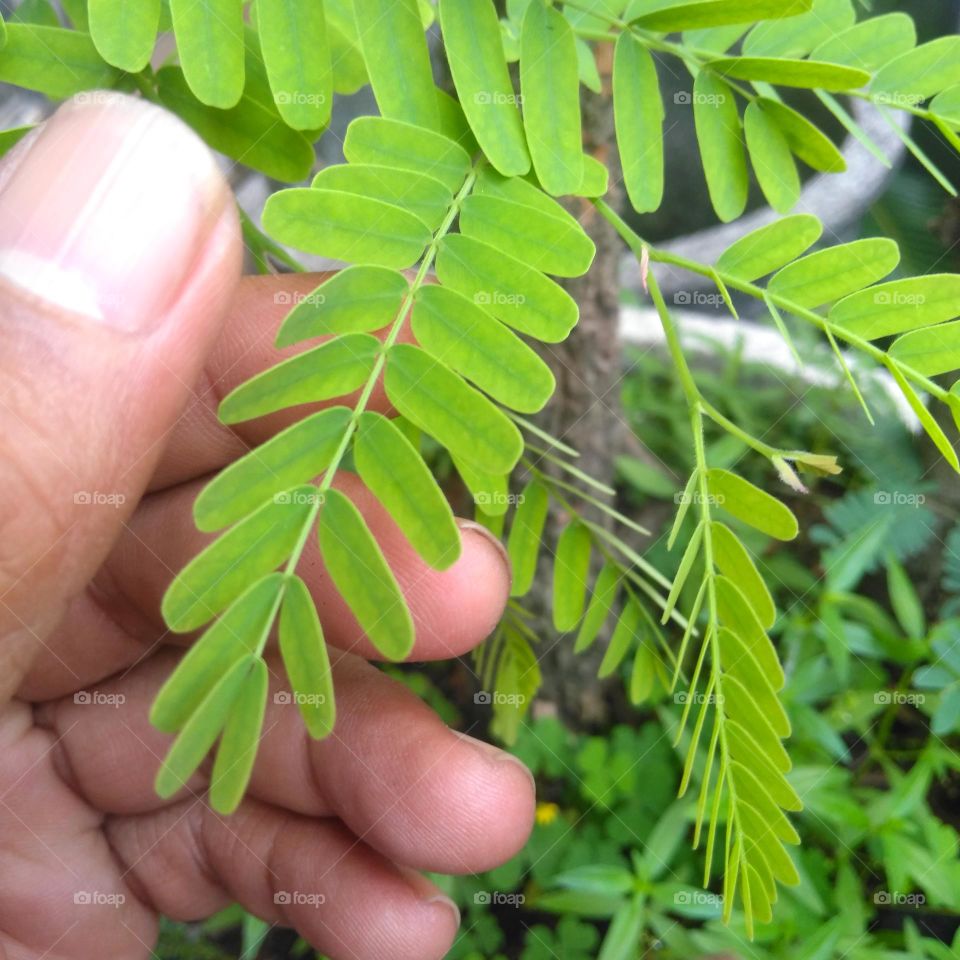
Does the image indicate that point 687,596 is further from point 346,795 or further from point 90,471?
point 90,471

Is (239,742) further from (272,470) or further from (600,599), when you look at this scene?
(600,599)

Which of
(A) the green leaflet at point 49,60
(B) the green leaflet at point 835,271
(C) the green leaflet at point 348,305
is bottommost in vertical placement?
(B) the green leaflet at point 835,271

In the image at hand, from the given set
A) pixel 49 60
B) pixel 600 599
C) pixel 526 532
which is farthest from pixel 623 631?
pixel 49 60

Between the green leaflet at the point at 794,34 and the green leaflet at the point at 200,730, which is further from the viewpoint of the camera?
the green leaflet at the point at 794,34

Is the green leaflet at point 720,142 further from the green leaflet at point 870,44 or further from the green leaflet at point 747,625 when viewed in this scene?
the green leaflet at point 747,625

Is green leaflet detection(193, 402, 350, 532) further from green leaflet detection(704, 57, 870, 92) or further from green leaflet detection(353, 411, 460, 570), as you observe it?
green leaflet detection(704, 57, 870, 92)

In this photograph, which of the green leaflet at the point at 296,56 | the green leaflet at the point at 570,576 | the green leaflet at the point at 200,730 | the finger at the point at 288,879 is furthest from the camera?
the finger at the point at 288,879

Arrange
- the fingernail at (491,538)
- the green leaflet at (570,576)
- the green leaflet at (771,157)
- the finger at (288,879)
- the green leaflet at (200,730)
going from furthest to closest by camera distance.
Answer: the finger at (288,879)
the green leaflet at (570,576)
the fingernail at (491,538)
the green leaflet at (771,157)
the green leaflet at (200,730)

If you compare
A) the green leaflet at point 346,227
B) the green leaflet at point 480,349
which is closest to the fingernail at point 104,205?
the green leaflet at point 346,227
